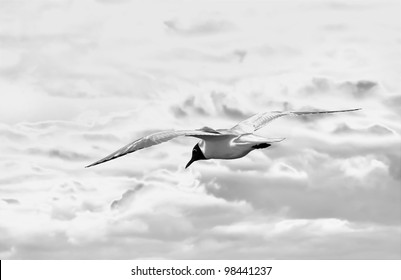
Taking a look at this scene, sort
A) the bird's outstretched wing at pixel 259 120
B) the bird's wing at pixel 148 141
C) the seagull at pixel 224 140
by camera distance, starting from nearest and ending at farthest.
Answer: the bird's wing at pixel 148 141, the seagull at pixel 224 140, the bird's outstretched wing at pixel 259 120

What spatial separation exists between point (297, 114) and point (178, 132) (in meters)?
4.20

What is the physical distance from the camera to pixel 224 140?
15.8 m

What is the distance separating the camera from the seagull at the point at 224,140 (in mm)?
13859

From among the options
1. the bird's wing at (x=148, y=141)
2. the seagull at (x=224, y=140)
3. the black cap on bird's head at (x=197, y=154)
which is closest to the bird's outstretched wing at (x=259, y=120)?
the seagull at (x=224, y=140)

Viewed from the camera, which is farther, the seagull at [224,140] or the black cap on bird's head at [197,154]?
the black cap on bird's head at [197,154]

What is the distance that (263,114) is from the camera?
1745cm

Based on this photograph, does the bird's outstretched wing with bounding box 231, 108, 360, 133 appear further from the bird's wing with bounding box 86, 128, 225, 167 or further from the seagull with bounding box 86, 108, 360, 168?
the bird's wing with bounding box 86, 128, 225, 167

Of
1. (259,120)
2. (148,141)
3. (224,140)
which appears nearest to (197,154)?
(224,140)

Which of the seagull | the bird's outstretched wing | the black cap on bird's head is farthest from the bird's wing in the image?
the bird's outstretched wing

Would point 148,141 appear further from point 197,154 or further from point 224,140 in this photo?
point 197,154

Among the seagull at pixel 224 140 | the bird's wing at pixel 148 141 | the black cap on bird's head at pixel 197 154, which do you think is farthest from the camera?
the black cap on bird's head at pixel 197 154

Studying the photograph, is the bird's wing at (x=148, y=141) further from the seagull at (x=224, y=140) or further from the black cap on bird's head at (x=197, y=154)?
the black cap on bird's head at (x=197, y=154)
